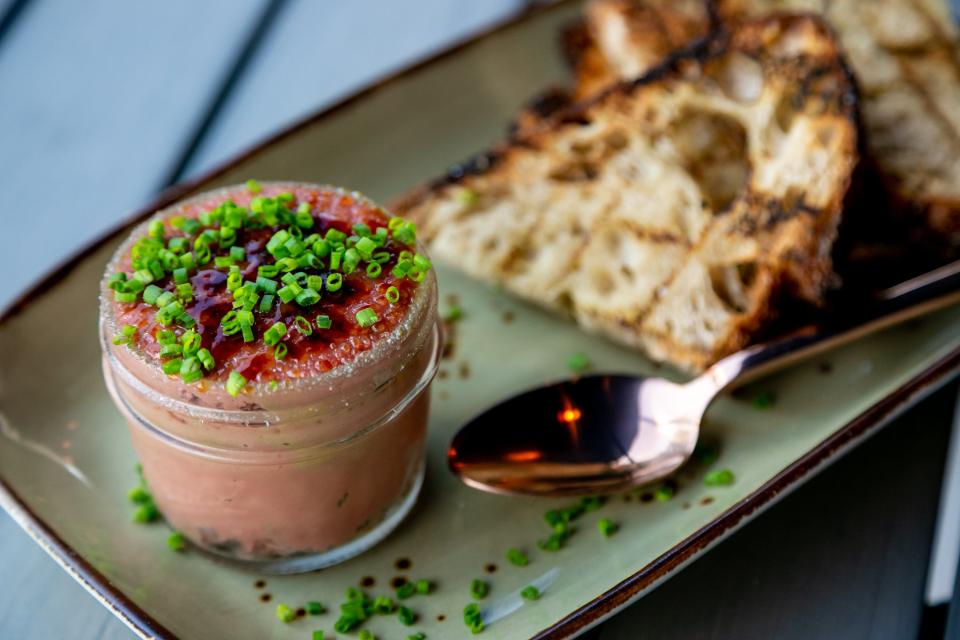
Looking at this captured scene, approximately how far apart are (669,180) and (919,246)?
0.69 meters

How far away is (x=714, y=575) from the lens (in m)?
2.12

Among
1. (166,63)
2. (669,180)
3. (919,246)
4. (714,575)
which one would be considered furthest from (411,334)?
(166,63)

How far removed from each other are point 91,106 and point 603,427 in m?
2.24

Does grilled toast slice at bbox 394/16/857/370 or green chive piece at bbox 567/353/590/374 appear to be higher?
grilled toast slice at bbox 394/16/857/370

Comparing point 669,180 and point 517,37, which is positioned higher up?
point 517,37

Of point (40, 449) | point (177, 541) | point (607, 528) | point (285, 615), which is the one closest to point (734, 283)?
point (607, 528)

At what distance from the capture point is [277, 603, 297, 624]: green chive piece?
1970 millimetres

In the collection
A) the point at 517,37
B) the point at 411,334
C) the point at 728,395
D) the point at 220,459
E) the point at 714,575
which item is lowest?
the point at 714,575

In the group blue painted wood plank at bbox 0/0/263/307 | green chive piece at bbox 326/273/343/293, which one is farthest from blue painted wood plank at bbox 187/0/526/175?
green chive piece at bbox 326/273/343/293

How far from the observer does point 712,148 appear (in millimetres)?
2740

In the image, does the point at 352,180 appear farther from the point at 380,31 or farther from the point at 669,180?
the point at 380,31

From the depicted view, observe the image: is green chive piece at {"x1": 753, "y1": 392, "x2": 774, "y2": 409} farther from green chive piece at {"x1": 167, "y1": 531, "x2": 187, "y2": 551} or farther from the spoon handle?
green chive piece at {"x1": 167, "y1": 531, "x2": 187, "y2": 551}

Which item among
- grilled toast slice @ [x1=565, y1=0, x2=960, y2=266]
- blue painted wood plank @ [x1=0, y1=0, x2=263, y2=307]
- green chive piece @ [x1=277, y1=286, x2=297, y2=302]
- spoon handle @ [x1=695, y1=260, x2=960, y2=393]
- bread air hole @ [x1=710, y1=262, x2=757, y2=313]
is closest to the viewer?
green chive piece @ [x1=277, y1=286, x2=297, y2=302]

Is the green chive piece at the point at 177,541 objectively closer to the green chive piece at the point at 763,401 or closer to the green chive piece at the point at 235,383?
the green chive piece at the point at 235,383
